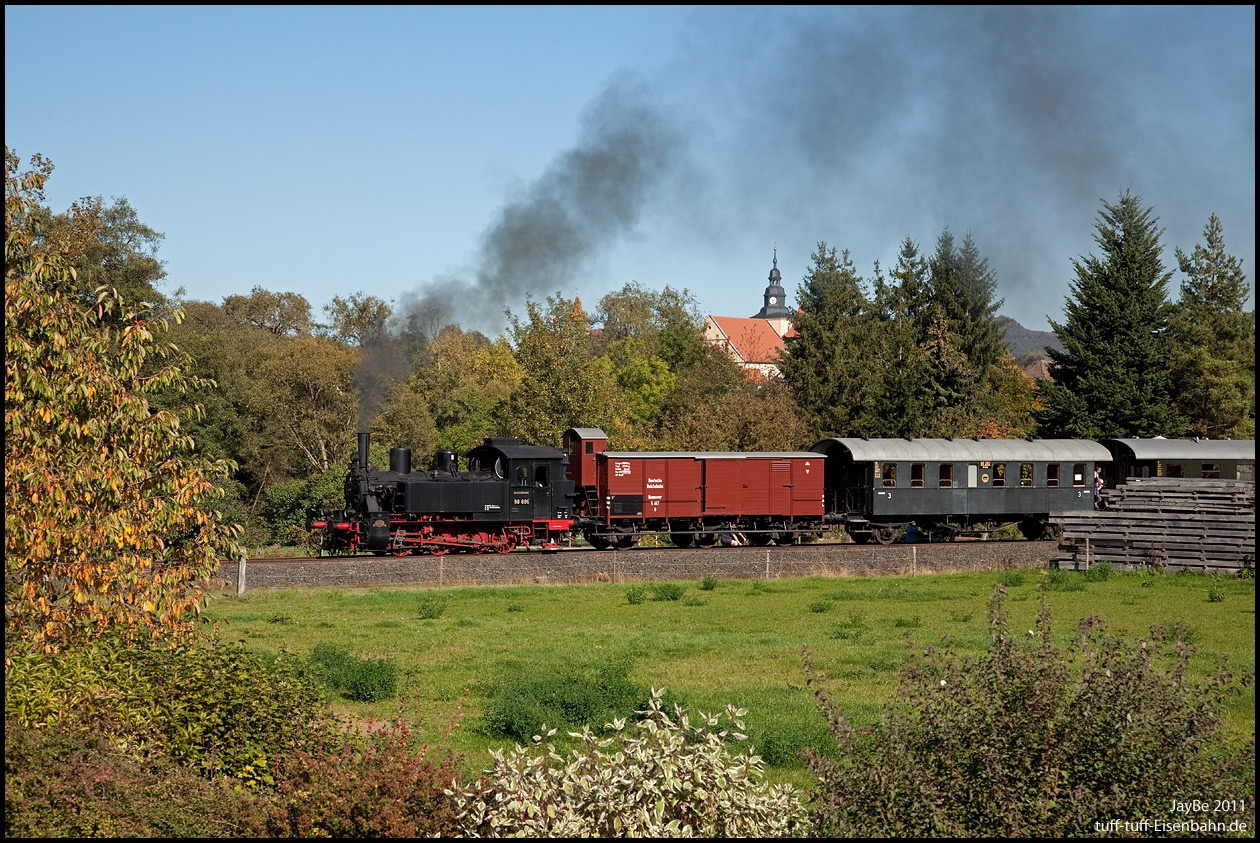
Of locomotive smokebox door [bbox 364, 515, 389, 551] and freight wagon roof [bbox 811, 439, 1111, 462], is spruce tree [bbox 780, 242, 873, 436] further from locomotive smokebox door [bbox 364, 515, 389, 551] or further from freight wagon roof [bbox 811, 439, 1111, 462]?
locomotive smokebox door [bbox 364, 515, 389, 551]

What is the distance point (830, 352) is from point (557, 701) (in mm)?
53369

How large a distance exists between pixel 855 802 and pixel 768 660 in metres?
9.51

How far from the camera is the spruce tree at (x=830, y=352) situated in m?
59.5

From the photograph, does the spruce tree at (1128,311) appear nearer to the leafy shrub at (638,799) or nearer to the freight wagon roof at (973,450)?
the leafy shrub at (638,799)

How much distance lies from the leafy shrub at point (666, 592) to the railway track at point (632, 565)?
2.71 meters

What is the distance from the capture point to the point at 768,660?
1605cm

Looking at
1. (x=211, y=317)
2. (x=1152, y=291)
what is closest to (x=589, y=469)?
(x=1152, y=291)

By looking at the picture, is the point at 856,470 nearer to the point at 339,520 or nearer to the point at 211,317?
the point at 339,520

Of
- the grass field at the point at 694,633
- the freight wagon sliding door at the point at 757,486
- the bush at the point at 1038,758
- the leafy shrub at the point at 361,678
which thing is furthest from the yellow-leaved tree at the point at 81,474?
the freight wagon sliding door at the point at 757,486

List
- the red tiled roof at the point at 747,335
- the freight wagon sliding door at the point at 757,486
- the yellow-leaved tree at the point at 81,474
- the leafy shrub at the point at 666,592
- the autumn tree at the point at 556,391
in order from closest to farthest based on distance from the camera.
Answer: the yellow-leaved tree at the point at 81,474 → the leafy shrub at the point at 666,592 → the freight wagon sliding door at the point at 757,486 → the autumn tree at the point at 556,391 → the red tiled roof at the point at 747,335

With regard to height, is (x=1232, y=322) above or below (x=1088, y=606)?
above

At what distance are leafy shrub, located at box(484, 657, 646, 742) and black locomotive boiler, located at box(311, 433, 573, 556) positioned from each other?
731 inches

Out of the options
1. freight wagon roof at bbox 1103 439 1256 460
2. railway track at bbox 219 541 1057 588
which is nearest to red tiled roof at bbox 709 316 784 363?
freight wagon roof at bbox 1103 439 1256 460

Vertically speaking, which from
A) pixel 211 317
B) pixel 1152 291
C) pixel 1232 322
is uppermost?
pixel 211 317
